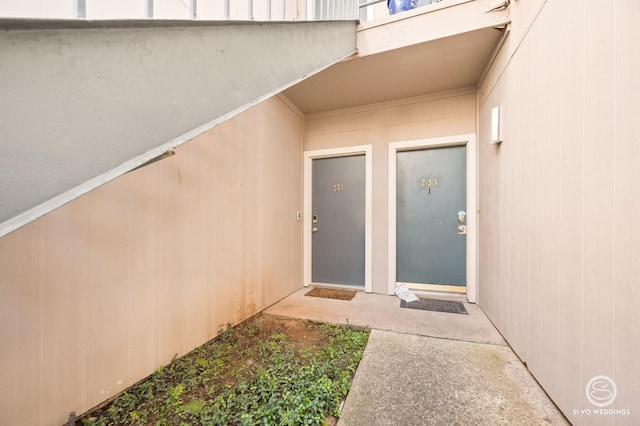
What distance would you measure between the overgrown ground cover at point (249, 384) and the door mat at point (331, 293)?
3.17 feet

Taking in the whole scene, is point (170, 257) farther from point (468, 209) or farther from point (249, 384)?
point (468, 209)

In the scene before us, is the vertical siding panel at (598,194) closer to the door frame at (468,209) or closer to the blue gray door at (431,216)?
the door frame at (468,209)

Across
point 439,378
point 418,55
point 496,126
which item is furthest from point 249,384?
point 418,55

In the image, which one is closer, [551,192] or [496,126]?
[551,192]

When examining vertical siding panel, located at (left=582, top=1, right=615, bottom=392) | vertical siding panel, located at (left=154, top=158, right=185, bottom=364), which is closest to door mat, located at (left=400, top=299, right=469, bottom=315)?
vertical siding panel, located at (left=582, top=1, right=615, bottom=392)

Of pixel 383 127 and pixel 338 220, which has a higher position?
pixel 383 127

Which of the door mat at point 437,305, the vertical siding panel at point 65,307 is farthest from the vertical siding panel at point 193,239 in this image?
the door mat at point 437,305

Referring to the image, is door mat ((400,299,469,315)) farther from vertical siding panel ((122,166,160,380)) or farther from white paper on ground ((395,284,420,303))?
vertical siding panel ((122,166,160,380))

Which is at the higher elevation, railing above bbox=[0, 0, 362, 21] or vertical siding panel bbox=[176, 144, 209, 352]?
railing above bbox=[0, 0, 362, 21]

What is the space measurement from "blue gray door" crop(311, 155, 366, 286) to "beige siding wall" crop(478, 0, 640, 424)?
5.98ft

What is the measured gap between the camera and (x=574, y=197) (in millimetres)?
1230

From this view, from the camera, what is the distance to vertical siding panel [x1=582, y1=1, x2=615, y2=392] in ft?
3.36

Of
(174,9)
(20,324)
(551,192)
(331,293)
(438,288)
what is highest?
(174,9)

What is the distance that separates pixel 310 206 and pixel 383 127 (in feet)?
5.19
